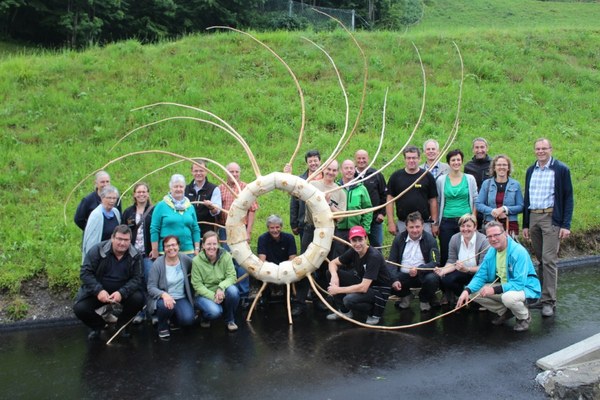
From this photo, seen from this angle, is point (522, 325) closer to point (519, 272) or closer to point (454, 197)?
point (519, 272)

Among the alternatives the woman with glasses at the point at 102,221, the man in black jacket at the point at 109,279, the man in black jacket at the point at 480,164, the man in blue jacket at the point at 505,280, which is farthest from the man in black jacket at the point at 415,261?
the woman with glasses at the point at 102,221

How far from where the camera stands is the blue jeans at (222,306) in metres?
6.43

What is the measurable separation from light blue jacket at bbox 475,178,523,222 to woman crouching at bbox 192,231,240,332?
3184mm

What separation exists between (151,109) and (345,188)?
660 cm

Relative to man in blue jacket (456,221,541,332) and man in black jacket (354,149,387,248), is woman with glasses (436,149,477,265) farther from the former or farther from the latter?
man in blue jacket (456,221,541,332)

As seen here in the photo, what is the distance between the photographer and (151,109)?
→ 495 inches

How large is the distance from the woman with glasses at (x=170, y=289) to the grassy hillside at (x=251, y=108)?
167cm

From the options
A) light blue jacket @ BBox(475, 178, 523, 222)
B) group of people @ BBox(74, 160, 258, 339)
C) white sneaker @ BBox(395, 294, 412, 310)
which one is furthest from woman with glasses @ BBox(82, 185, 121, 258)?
light blue jacket @ BBox(475, 178, 523, 222)

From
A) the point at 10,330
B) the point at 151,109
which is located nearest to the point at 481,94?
the point at 151,109

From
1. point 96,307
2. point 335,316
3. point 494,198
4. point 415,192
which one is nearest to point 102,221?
point 96,307

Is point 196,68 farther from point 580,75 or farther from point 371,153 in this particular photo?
point 580,75

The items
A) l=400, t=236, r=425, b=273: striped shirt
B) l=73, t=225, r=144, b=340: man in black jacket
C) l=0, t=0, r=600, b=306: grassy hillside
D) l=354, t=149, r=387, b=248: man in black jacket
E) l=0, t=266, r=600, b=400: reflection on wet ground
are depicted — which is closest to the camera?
l=0, t=266, r=600, b=400: reflection on wet ground

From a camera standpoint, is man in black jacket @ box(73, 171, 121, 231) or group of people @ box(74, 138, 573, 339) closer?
group of people @ box(74, 138, 573, 339)

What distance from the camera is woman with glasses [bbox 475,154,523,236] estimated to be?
7266 millimetres
